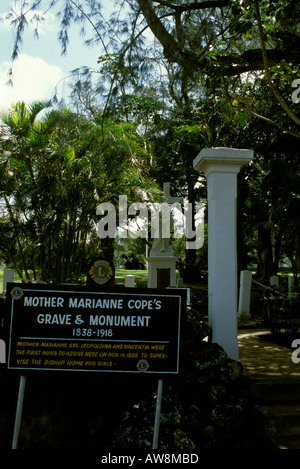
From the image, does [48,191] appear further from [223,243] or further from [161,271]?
[223,243]

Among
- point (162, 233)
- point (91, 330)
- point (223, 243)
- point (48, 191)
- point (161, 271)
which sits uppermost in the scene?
point (48, 191)

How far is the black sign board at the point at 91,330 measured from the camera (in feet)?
12.0

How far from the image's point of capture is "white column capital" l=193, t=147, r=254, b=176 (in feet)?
17.3

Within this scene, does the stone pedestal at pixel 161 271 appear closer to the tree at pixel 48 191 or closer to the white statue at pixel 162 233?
the white statue at pixel 162 233

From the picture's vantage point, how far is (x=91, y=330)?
3760 mm

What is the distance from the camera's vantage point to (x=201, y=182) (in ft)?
79.1

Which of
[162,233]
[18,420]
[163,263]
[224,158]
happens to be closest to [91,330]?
[18,420]

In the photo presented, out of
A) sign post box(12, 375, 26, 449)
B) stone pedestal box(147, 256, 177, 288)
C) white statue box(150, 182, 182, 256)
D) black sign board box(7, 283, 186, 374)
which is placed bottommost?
sign post box(12, 375, 26, 449)

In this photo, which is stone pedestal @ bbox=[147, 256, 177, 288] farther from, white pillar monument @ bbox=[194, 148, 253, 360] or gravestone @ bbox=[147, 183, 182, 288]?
white pillar monument @ bbox=[194, 148, 253, 360]

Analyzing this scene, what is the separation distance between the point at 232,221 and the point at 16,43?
15.2 feet

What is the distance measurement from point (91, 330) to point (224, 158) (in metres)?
2.93

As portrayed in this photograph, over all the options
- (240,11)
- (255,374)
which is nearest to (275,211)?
(240,11)

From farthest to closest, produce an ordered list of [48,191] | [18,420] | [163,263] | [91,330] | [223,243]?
[163,263] < [48,191] < [223,243] < [91,330] < [18,420]

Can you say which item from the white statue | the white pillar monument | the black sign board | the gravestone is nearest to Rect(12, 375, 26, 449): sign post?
the black sign board
